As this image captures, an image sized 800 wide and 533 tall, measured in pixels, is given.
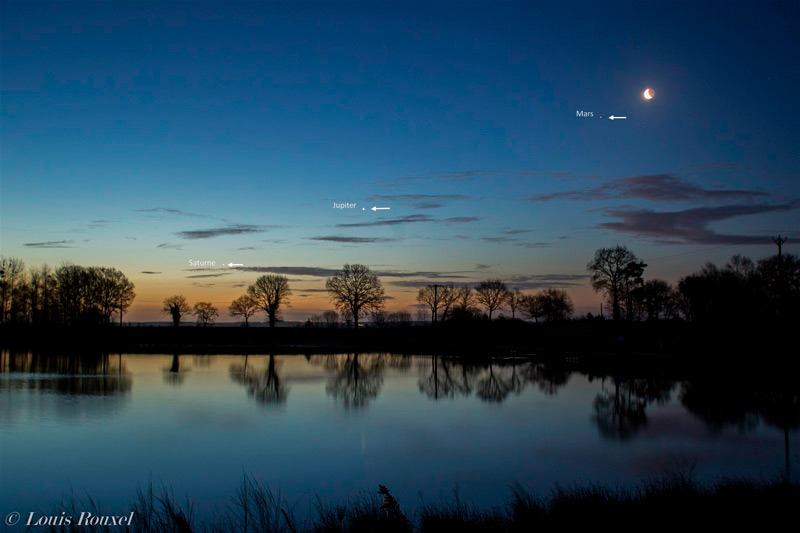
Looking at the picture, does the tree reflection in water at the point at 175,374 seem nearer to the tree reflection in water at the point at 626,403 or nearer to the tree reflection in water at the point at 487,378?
the tree reflection in water at the point at 487,378

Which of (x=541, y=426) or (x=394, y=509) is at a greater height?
(x=394, y=509)

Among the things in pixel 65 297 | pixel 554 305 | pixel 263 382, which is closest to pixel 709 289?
pixel 554 305

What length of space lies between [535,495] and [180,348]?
6391 cm

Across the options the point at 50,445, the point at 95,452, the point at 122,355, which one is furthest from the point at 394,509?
the point at 122,355

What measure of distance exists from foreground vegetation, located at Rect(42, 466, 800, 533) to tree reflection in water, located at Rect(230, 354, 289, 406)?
1667 centimetres

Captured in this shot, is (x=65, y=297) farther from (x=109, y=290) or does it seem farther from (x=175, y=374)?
(x=175, y=374)

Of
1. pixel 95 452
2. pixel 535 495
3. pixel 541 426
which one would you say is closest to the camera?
pixel 535 495

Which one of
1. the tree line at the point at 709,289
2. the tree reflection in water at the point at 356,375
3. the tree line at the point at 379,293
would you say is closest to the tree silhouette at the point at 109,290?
the tree line at the point at 379,293

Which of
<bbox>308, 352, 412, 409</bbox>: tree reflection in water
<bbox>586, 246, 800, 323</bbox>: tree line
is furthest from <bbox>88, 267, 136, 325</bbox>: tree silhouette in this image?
<bbox>586, 246, 800, 323</bbox>: tree line

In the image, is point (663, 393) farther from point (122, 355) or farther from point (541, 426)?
point (122, 355)

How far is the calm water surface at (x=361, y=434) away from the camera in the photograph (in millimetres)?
15117

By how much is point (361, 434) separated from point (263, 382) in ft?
55.2

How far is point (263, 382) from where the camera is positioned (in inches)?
1433

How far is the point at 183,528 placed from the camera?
1044 centimetres
